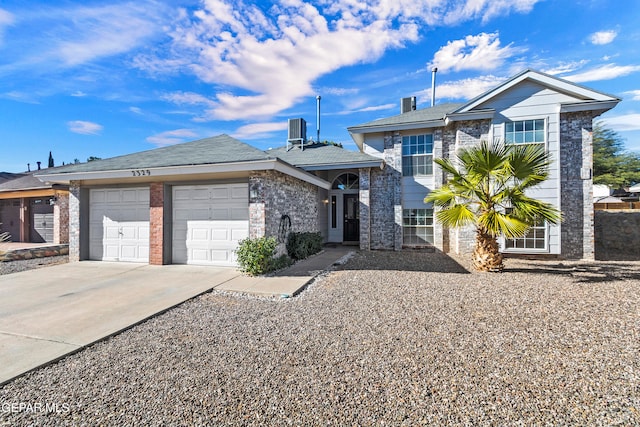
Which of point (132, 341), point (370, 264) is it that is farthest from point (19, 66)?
point (370, 264)

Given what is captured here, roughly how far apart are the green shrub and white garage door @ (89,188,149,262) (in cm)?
388

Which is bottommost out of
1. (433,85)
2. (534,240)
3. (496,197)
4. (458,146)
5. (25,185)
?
(534,240)

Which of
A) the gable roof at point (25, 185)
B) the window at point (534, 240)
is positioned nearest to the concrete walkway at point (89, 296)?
the gable roof at point (25, 185)

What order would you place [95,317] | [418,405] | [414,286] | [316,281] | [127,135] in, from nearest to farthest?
[418,405]
[95,317]
[414,286]
[316,281]
[127,135]

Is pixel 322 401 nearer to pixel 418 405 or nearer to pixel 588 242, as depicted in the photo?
pixel 418 405

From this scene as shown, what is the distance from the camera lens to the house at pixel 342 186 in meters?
8.01

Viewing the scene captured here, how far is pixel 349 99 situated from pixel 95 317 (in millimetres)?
15326

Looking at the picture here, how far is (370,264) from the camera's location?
8.74 meters

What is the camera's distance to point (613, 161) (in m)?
24.8

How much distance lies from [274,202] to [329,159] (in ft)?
17.3

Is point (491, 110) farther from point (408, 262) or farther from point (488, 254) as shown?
point (408, 262)

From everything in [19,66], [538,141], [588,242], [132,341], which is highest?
[19,66]

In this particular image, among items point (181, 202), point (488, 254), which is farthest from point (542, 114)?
point (181, 202)

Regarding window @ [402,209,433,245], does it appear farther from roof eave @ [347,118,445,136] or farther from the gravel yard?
the gravel yard
